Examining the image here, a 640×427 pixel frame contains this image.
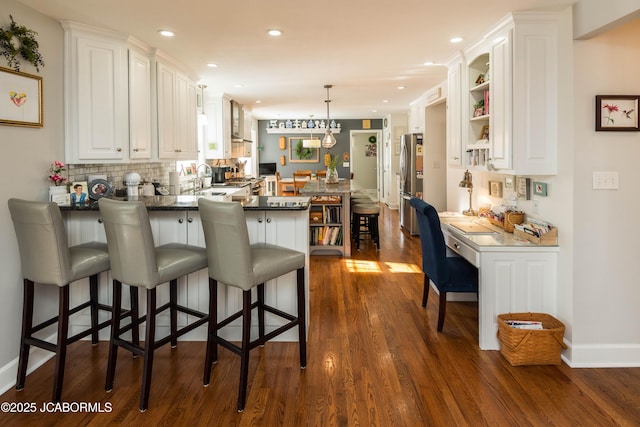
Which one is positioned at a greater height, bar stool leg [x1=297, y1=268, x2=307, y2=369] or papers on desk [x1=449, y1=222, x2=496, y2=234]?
papers on desk [x1=449, y1=222, x2=496, y2=234]

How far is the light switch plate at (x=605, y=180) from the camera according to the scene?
289 centimetres

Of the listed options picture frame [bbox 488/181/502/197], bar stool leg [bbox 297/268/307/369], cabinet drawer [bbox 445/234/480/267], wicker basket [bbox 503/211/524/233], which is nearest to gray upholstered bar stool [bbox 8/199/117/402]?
bar stool leg [bbox 297/268/307/369]

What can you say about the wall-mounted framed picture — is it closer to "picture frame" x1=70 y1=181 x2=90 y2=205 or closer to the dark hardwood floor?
the dark hardwood floor

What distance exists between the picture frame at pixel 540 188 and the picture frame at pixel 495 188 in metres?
0.73

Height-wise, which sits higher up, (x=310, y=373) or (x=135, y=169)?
(x=135, y=169)

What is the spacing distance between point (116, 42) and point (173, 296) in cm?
202

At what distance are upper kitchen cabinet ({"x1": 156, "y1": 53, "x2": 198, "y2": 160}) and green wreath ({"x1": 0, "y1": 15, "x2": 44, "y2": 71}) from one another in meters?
1.37

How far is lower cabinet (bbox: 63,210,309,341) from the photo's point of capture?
3234mm

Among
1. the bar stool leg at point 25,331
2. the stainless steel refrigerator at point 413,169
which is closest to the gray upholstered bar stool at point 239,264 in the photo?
the bar stool leg at point 25,331

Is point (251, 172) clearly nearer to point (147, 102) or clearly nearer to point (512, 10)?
point (147, 102)

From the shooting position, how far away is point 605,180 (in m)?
2.89

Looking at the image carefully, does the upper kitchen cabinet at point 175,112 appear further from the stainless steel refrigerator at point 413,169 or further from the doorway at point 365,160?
the doorway at point 365,160

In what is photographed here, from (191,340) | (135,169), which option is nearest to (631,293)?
(191,340)

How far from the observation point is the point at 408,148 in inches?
303
